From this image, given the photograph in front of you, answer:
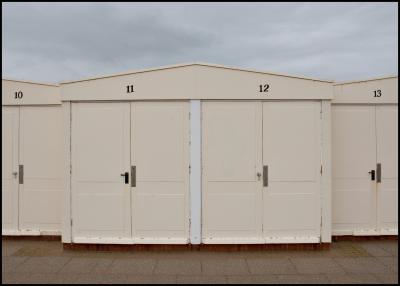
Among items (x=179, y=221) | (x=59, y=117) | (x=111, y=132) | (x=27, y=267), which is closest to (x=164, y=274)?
(x=179, y=221)

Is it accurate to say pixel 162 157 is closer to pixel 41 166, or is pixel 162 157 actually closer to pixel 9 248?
pixel 41 166

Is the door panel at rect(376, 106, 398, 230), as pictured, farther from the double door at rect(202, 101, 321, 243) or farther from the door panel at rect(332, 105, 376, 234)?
the double door at rect(202, 101, 321, 243)

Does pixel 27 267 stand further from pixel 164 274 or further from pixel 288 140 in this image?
pixel 288 140

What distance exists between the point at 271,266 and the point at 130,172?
2.71m

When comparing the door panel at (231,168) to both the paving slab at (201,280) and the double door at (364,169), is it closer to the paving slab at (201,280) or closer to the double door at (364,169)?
→ the paving slab at (201,280)

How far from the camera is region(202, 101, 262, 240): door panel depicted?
675 centimetres

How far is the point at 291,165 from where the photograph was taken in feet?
22.2

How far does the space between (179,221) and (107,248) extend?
1317 mm

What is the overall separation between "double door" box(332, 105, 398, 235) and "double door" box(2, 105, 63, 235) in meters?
5.22

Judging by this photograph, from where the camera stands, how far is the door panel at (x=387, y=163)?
298 inches

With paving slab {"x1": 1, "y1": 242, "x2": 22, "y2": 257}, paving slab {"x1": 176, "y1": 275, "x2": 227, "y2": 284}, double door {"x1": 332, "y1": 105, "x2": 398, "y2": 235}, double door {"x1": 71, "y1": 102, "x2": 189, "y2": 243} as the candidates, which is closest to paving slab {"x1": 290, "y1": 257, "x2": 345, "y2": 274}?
paving slab {"x1": 176, "y1": 275, "x2": 227, "y2": 284}

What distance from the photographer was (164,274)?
5.68 m

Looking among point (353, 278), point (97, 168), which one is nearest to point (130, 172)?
point (97, 168)

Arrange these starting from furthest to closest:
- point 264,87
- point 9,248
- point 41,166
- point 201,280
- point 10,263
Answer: point 41,166, point 9,248, point 264,87, point 10,263, point 201,280
